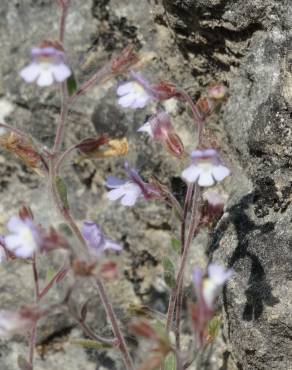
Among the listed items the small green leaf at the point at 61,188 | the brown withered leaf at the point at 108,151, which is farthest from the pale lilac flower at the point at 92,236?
the brown withered leaf at the point at 108,151

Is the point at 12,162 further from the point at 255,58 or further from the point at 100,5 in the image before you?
the point at 255,58

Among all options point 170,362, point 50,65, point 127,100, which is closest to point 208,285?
point 170,362

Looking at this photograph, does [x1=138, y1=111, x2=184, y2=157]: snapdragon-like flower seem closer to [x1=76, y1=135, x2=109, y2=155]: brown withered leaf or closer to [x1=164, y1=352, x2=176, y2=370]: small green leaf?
[x1=76, y1=135, x2=109, y2=155]: brown withered leaf

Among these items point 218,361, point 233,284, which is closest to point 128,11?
point 233,284

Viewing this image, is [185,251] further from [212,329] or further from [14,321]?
[14,321]

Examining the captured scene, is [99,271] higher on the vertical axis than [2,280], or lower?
higher

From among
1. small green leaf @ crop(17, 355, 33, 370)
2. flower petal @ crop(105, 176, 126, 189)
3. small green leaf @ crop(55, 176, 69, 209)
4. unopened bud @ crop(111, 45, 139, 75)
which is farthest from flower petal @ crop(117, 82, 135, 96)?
small green leaf @ crop(17, 355, 33, 370)

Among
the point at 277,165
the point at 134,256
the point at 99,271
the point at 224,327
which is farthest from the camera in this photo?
the point at 134,256
